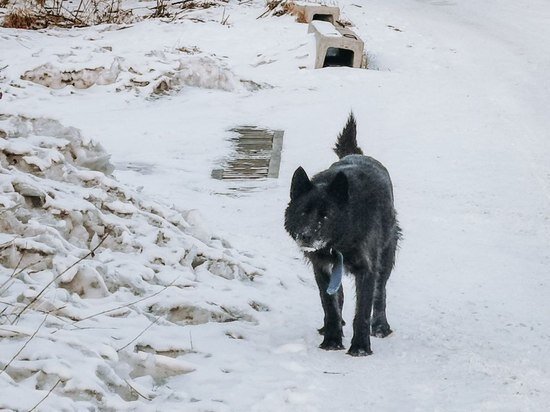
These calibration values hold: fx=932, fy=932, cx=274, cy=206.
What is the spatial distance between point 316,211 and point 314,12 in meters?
13.1

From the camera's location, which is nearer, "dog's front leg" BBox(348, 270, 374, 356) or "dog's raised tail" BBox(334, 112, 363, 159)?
"dog's front leg" BBox(348, 270, 374, 356)

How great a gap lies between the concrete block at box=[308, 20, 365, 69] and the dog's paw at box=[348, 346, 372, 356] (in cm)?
1029

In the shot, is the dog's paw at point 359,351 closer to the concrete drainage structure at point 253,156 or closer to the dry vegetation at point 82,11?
the concrete drainage structure at point 253,156

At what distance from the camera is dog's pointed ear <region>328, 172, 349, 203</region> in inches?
237

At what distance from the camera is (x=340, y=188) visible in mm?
6086

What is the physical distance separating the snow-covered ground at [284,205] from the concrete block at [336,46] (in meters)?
0.35

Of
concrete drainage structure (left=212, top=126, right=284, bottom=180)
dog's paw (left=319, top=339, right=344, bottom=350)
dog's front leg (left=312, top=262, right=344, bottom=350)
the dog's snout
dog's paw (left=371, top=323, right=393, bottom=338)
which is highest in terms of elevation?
the dog's snout

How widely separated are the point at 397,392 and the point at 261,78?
35.2ft

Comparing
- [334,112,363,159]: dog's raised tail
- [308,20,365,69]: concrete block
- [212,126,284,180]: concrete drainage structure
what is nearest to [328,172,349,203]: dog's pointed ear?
[334,112,363,159]: dog's raised tail

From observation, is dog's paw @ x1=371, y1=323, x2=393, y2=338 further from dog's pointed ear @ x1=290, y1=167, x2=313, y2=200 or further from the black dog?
dog's pointed ear @ x1=290, y1=167, x2=313, y2=200

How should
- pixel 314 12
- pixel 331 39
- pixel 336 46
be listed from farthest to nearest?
pixel 314 12 → pixel 336 46 → pixel 331 39

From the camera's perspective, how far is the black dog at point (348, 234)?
606 centimetres

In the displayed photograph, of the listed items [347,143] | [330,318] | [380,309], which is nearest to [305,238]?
[330,318]

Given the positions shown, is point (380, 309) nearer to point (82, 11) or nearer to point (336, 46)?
point (336, 46)
